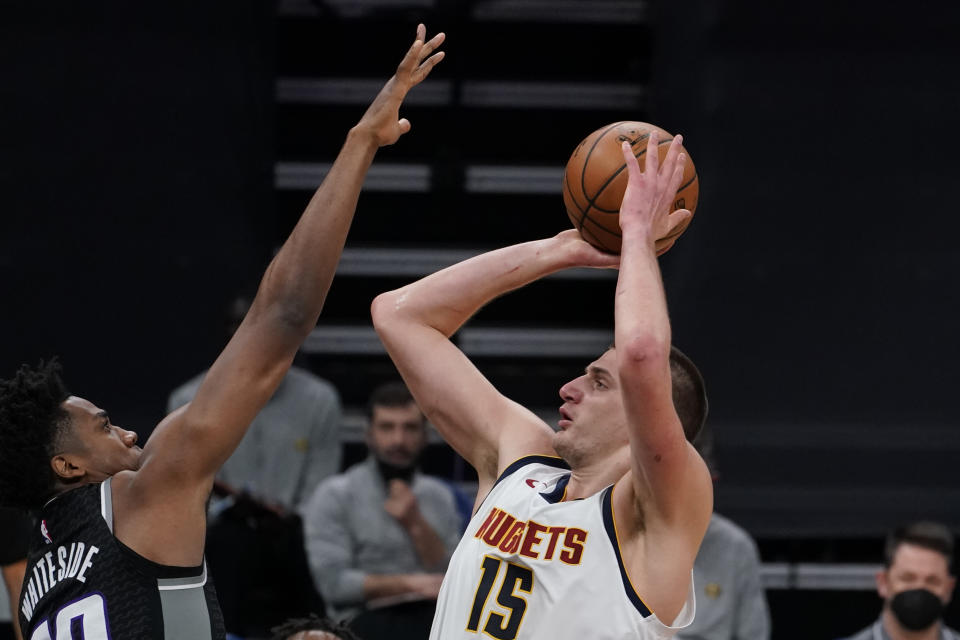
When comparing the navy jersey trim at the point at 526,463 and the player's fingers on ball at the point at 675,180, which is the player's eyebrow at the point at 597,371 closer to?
the navy jersey trim at the point at 526,463

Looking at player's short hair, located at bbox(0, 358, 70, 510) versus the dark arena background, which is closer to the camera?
player's short hair, located at bbox(0, 358, 70, 510)

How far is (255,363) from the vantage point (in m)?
3.14

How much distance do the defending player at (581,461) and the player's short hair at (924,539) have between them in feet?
Answer: 8.58

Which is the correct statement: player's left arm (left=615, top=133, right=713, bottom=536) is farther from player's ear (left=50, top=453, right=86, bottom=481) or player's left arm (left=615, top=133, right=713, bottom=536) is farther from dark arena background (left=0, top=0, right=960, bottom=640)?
dark arena background (left=0, top=0, right=960, bottom=640)

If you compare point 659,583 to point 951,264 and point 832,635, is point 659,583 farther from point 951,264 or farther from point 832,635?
point 951,264

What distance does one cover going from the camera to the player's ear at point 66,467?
3270 millimetres

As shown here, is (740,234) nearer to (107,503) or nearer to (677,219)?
(677,219)

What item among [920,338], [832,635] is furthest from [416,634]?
[920,338]

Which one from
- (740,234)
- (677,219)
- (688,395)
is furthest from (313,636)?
(740,234)

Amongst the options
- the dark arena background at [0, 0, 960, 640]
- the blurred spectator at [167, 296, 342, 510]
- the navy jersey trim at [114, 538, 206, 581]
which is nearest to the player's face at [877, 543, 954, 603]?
the dark arena background at [0, 0, 960, 640]

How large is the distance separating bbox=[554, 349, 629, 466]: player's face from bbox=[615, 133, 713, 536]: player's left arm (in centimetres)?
24

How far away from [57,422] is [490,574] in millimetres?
1029

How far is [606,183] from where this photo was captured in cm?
338

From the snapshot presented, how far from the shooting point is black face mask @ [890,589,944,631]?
544 centimetres
